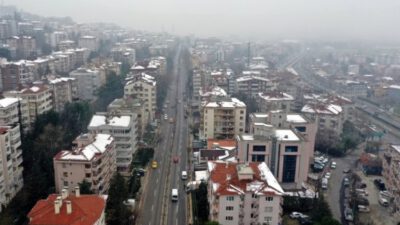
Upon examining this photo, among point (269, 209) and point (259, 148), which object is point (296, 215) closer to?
point (269, 209)

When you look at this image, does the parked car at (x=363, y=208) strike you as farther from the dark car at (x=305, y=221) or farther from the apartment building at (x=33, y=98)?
the apartment building at (x=33, y=98)

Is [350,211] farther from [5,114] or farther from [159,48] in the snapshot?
[159,48]

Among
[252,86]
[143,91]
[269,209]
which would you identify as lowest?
[269,209]

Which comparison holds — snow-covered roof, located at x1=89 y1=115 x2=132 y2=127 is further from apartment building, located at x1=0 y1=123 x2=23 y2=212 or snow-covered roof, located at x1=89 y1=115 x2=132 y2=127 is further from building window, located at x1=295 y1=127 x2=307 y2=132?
building window, located at x1=295 y1=127 x2=307 y2=132

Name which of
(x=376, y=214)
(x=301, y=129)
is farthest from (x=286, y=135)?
(x=376, y=214)

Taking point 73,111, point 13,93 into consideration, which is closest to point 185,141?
point 73,111
